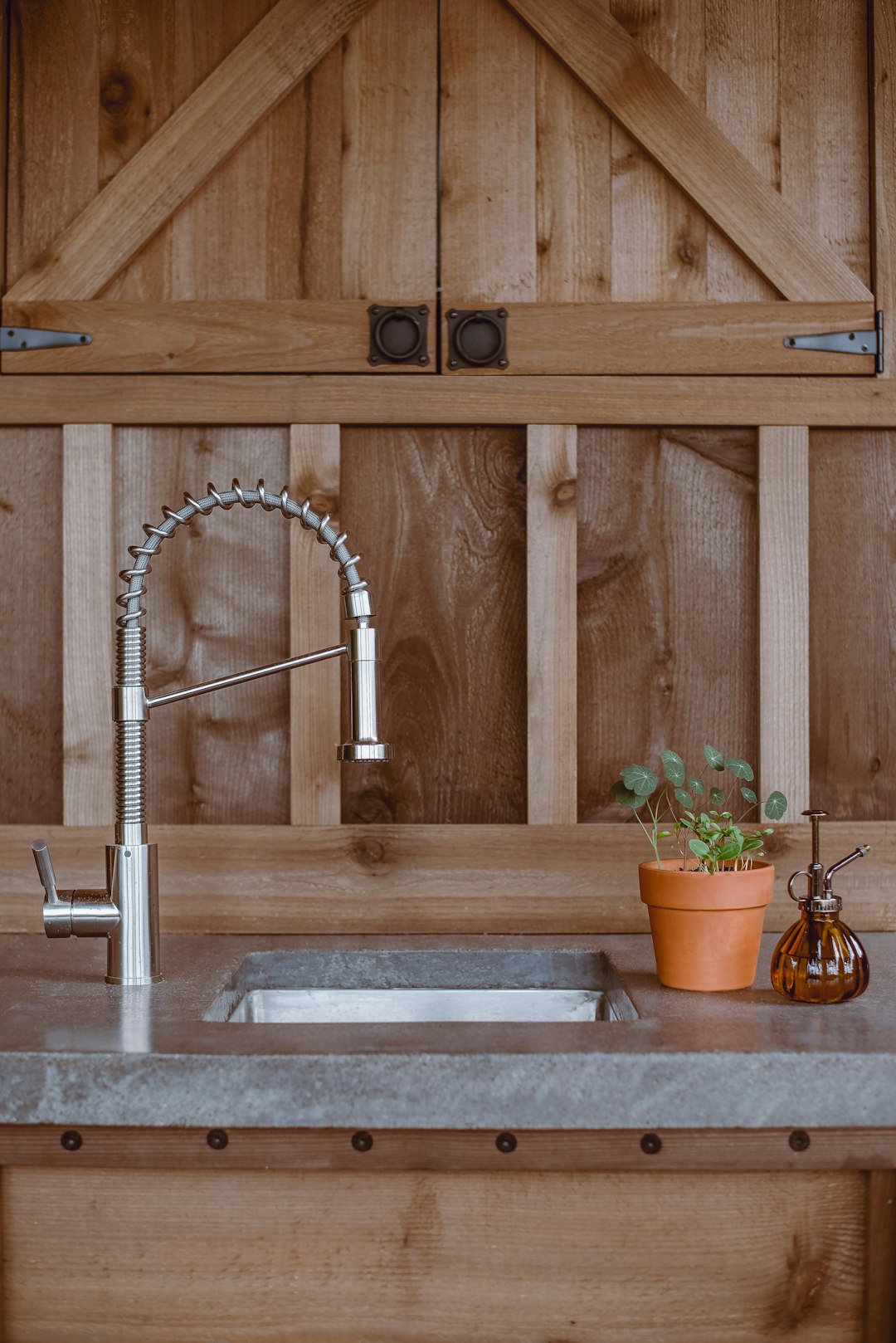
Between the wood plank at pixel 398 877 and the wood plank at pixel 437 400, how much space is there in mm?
610

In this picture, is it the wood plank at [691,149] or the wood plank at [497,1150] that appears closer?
the wood plank at [497,1150]

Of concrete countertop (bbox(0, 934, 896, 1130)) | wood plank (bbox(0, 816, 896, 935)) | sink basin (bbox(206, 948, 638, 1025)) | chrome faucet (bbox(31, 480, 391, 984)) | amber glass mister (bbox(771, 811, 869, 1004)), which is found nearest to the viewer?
concrete countertop (bbox(0, 934, 896, 1130))

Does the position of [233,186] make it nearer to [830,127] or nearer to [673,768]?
[830,127]

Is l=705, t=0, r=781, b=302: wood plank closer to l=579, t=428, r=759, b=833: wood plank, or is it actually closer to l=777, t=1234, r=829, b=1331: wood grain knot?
l=579, t=428, r=759, b=833: wood plank

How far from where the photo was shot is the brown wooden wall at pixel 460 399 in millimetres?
1657

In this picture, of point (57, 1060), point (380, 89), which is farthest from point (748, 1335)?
point (380, 89)

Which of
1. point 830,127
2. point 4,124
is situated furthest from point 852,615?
point 4,124

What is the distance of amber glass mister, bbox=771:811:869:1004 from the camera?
1.25 metres

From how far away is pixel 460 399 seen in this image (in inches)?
65.6

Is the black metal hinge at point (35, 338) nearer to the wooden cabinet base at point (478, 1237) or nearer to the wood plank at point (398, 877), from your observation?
the wood plank at point (398, 877)

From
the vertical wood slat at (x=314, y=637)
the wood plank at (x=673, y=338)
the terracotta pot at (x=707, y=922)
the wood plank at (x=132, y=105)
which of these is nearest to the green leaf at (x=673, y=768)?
the terracotta pot at (x=707, y=922)

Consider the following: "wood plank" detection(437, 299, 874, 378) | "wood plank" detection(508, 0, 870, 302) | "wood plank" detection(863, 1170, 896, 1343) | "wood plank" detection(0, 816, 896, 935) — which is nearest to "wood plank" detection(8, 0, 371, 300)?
"wood plank" detection(437, 299, 874, 378)

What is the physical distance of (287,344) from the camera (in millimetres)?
1659

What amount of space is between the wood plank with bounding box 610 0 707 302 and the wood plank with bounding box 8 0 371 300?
0.49m
